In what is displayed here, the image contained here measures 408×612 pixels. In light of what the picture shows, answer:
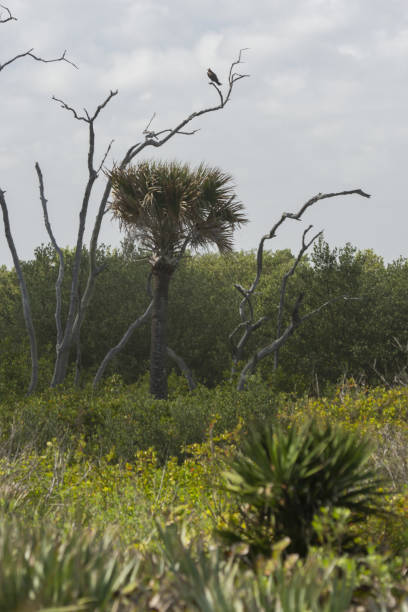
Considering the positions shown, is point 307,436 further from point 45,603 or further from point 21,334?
point 21,334

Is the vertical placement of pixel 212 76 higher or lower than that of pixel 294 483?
higher

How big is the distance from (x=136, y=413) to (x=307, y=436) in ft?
30.3

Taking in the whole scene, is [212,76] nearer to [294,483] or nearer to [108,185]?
[108,185]

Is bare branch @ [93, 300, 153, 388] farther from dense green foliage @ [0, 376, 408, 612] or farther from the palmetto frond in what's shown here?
dense green foliage @ [0, 376, 408, 612]

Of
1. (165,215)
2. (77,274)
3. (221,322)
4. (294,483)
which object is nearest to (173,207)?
(165,215)

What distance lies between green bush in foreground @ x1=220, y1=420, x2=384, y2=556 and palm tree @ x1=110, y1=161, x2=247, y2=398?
13171 millimetres

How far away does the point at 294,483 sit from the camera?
15.8 ft

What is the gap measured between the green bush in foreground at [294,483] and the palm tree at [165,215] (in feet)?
43.2

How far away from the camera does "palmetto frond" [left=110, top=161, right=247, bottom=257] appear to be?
17828mm

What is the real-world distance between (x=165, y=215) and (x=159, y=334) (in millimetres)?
3406

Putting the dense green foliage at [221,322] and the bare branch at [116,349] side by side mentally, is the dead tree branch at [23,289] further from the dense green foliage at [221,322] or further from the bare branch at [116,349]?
the dense green foliage at [221,322]

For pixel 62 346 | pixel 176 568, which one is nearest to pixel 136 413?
pixel 62 346

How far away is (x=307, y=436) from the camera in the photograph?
16.6ft

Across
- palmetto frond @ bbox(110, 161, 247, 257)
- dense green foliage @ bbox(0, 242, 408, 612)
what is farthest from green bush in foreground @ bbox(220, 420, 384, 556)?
palmetto frond @ bbox(110, 161, 247, 257)
